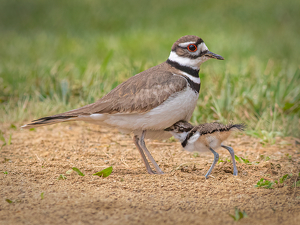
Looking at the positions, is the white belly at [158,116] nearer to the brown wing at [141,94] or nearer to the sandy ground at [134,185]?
the brown wing at [141,94]

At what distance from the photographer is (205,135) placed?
12.8ft

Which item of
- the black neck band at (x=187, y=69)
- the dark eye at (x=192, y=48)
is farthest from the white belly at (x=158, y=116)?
the dark eye at (x=192, y=48)

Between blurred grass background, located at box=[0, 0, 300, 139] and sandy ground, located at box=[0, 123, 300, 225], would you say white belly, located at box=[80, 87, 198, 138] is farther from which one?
blurred grass background, located at box=[0, 0, 300, 139]

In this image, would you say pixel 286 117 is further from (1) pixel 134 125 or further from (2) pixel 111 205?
(2) pixel 111 205

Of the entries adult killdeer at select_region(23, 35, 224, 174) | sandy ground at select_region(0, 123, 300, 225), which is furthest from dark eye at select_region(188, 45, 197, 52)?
sandy ground at select_region(0, 123, 300, 225)

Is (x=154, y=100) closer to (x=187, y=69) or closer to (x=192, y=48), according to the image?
(x=187, y=69)

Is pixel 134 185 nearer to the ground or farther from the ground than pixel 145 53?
nearer to the ground

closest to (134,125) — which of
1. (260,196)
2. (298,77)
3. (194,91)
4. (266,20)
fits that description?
(194,91)

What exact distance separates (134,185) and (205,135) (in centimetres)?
88

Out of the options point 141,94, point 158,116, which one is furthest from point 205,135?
point 141,94

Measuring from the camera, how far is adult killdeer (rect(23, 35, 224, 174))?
398cm

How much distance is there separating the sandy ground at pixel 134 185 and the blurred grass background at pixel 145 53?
771 millimetres

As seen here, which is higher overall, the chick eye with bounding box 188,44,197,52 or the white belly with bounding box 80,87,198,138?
the chick eye with bounding box 188,44,197,52

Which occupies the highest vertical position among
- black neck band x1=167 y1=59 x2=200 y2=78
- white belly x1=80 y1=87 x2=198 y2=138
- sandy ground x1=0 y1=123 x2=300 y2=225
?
black neck band x1=167 y1=59 x2=200 y2=78
